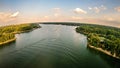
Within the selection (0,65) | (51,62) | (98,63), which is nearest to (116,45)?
(98,63)

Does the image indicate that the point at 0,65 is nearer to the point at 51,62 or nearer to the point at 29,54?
the point at 29,54

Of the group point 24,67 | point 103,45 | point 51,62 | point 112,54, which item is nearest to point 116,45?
point 112,54

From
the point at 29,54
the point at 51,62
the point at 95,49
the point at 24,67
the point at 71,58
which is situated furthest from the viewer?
the point at 95,49

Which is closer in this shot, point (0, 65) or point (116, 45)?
point (0, 65)

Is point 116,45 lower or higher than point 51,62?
higher

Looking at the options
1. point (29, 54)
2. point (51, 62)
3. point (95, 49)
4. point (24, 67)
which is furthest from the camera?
point (95, 49)

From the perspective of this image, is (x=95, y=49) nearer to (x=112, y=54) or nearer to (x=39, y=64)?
(x=112, y=54)

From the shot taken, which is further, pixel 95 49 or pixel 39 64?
pixel 95 49

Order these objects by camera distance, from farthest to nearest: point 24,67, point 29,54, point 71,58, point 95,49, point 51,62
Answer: point 95,49
point 29,54
point 71,58
point 51,62
point 24,67

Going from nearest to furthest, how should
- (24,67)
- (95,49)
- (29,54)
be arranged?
1. (24,67)
2. (29,54)
3. (95,49)
